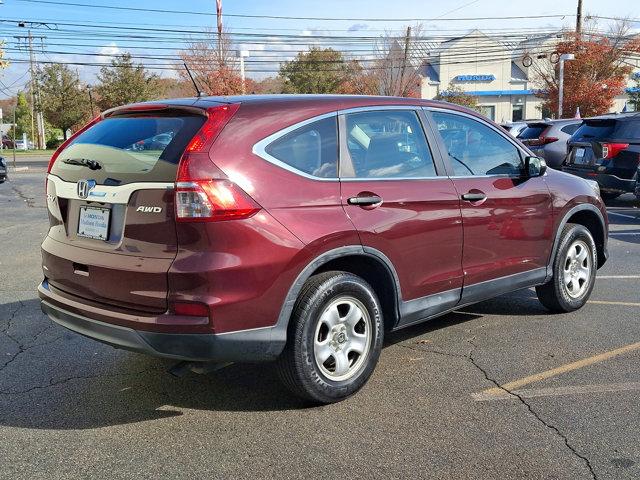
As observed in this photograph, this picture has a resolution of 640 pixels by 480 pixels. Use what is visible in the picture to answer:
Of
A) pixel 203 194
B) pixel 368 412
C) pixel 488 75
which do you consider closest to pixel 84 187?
pixel 203 194

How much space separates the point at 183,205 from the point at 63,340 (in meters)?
2.42

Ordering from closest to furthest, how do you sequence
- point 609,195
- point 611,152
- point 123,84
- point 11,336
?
point 11,336
point 611,152
point 609,195
point 123,84

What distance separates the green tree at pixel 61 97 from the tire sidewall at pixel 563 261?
53.8m

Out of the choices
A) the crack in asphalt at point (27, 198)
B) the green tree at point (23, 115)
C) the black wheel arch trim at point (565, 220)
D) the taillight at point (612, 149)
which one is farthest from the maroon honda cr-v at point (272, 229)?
the green tree at point (23, 115)

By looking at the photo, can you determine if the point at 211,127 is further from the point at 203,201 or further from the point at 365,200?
the point at 365,200

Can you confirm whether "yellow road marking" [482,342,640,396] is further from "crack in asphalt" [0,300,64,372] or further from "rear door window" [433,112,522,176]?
"crack in asphalt" [0,300,64,372]

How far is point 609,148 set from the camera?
469 inches

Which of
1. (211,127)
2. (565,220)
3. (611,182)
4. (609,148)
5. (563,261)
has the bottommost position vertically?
(563,261)

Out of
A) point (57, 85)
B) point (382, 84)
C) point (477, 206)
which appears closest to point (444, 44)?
point (382, 84)

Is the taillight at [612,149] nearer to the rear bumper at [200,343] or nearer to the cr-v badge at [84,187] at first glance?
the rear bumper at [200,343]

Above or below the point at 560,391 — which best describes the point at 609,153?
above

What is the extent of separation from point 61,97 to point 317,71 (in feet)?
70.0

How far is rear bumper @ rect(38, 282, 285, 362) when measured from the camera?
3.29 m

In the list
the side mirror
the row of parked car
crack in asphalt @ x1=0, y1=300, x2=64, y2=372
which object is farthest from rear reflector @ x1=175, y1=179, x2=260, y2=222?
the row of parked car
